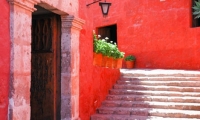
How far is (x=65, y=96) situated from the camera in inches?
212

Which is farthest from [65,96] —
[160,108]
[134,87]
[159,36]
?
[159,36]

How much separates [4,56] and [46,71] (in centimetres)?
188

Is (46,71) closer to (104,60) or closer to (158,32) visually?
(104,60)

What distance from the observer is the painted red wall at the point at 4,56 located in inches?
140

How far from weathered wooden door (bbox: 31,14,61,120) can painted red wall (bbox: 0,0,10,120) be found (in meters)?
1.80

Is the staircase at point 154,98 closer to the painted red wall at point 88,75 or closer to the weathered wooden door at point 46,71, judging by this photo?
the painted red wall at point 88,75

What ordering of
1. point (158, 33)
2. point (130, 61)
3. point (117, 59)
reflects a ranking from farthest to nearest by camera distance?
point (130, 61) → point (158, 33) → point (117, 59)

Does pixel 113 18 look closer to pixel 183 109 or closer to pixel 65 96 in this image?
pixel 183 109

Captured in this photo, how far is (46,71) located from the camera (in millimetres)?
5473

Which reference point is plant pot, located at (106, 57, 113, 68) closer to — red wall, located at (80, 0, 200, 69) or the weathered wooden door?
the weathered wooden door

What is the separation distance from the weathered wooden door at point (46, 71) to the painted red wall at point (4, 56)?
1800mm

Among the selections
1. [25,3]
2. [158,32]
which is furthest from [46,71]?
[158,32]

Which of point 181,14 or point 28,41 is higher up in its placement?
point 181,14

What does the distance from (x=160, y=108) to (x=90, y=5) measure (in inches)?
108
